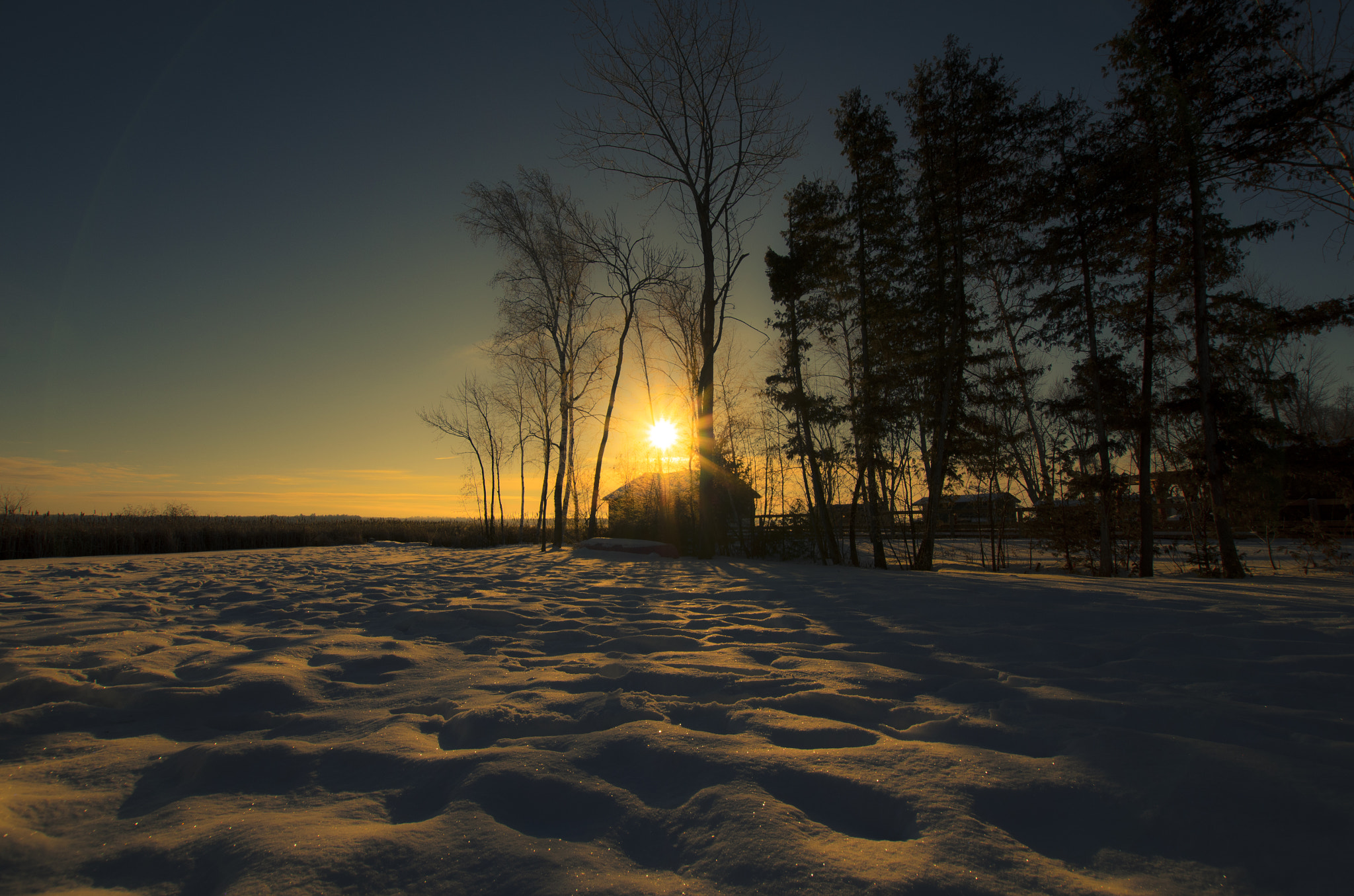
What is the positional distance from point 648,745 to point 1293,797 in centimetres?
157

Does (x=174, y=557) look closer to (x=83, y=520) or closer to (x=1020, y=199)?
→ (x=83, y=520)

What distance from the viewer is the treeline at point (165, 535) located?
11711 millimetres

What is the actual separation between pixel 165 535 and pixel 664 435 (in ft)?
44.2

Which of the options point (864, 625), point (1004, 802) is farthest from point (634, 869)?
point (864, 625)

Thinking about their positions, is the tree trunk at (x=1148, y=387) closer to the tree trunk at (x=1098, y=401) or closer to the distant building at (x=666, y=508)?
the tree trunk at (x=1098, y=401)

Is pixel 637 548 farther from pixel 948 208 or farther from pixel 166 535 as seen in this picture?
pixel 166 535

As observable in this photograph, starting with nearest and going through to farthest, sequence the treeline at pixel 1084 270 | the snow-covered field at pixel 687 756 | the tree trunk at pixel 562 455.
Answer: the snow-covered field at pixel 687 756 → the treeline at pixel 1084 270 → the tree trunk at pixel 562 455

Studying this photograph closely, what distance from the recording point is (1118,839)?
3.66 feet

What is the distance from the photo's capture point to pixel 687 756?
1.52 metres

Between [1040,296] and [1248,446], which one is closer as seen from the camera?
[1248,446]

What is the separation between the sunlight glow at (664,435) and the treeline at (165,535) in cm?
782

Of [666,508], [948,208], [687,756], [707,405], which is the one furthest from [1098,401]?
[687,756]

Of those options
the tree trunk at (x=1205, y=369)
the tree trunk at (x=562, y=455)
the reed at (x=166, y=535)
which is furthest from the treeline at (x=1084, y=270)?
the reed at (x=166, y=535)

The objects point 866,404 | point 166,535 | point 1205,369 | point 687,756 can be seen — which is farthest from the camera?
point 166,535
